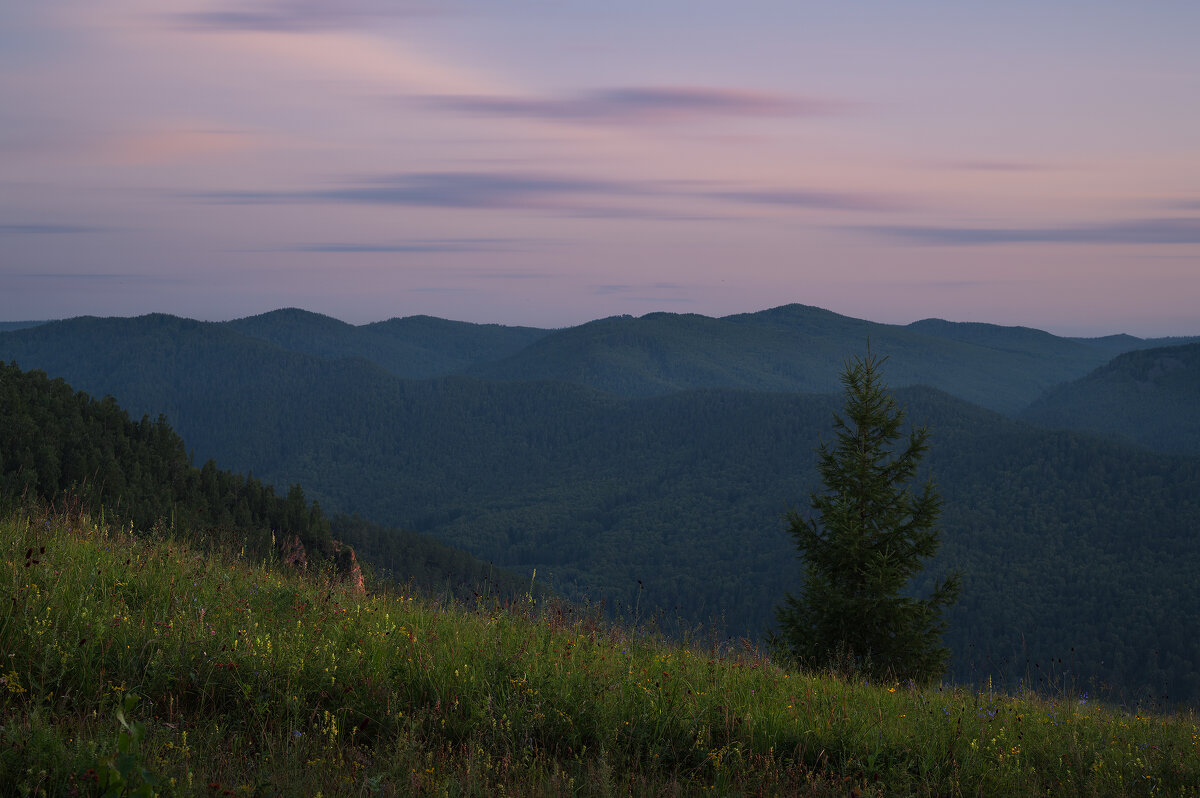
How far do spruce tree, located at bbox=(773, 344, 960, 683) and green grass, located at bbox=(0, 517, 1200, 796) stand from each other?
468 inches

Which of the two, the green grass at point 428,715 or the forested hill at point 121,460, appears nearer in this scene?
the green grass at point 428,715

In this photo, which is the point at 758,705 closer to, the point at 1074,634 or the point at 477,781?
the point at 477,781

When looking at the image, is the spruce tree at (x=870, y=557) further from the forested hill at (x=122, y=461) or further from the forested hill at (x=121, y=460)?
the forested hill at (x=121, y=460)

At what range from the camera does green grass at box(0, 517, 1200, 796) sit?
406 cm

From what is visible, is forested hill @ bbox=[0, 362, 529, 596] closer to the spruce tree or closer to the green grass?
the spruce tree

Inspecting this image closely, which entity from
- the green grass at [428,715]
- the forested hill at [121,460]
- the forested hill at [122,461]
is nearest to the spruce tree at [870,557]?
the green grass at [428,715]

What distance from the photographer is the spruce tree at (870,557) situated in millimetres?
17938

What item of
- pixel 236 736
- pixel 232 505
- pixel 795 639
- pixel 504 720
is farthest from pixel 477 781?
pixel 232 505

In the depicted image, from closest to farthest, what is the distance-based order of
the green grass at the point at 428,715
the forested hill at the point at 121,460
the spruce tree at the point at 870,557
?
1. the green grass at the point at 428,715
2. the spruce tree at the point at 870,557
3. the forested hill at the point at 121,460

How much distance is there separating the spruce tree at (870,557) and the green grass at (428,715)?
11.9m

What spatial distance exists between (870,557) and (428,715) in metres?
15.5

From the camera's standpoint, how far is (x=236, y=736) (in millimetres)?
4273

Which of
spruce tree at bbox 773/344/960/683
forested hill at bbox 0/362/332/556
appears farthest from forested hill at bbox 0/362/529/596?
spruce tree at bbox 773/344/960/683

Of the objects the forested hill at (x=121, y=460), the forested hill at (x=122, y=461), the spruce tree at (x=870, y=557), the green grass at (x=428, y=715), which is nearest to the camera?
the green grass at (x=428, y=715)
